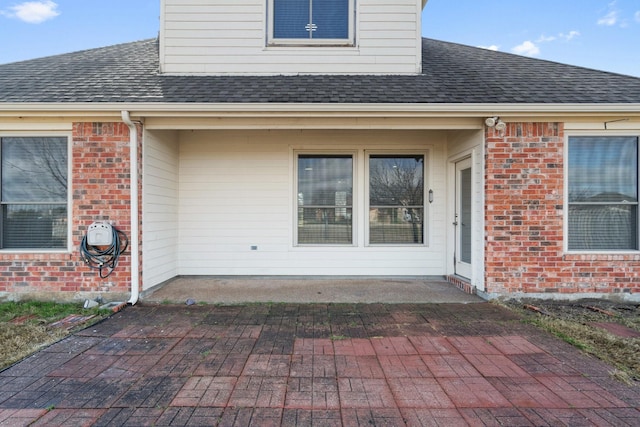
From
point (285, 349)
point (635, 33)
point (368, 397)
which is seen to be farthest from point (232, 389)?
point (635, 33)

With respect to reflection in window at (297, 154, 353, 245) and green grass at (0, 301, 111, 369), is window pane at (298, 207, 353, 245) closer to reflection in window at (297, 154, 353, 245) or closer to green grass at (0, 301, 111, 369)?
reflection in window at (297, 154, 353, 245)

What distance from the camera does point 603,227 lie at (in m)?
5.18

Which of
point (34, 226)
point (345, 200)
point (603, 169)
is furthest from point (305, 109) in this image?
point (603, 169)

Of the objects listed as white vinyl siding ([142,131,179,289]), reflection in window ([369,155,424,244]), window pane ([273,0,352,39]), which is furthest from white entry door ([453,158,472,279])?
white vinyl siding ([142,131,179,289])

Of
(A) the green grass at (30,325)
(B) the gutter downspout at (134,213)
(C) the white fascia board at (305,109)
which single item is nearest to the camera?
(A) the green grass at (30,325)

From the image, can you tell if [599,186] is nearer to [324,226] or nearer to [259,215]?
[324,226]

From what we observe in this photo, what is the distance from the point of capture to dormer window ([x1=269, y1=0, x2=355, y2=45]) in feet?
20.5

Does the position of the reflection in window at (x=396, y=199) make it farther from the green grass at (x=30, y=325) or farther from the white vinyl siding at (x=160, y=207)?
the green grass at (x=30, y=325)

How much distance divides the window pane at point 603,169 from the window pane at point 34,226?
744 centimetres

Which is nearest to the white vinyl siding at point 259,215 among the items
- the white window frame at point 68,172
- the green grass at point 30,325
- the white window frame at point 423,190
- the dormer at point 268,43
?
the white window frame at point 423,190

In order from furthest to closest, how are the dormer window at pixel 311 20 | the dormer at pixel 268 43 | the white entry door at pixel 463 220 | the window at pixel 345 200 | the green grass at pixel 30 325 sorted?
1. the window at pixel 345 200
2. the dormer window at pixel 311 20
3. the dormer at pixel 268 43
4. the white entry door at pixel 463 220
5. the green grass at pixel 30 325

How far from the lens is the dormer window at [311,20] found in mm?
6234

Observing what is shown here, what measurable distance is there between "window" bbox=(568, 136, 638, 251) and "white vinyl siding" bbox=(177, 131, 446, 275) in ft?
6.27

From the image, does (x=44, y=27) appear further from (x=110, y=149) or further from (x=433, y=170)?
(x=433, y=170)
